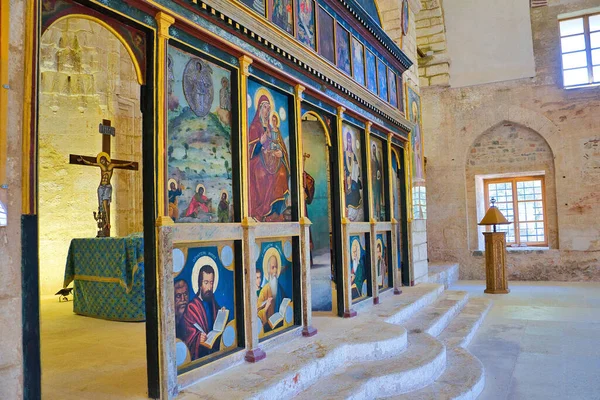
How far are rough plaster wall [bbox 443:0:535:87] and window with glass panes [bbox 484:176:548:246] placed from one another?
269 centimetres

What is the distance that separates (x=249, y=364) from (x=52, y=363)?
1522 millimetres

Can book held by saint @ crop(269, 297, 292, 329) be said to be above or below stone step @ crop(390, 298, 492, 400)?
above

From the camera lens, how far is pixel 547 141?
11430 millimetres

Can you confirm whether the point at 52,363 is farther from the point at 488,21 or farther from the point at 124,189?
the point at 488,21

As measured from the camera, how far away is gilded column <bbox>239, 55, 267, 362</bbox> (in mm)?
3736

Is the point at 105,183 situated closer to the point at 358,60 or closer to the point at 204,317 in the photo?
the point at 358,60

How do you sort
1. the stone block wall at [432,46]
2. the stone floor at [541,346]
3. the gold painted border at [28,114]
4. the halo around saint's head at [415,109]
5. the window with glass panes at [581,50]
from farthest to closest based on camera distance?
the stone block wall at [432,46]
the window with glass panes at [581,50]
the halo around saint's head at [415,109]
the stone floor at [541,346]
the gold painted border at [28,114]

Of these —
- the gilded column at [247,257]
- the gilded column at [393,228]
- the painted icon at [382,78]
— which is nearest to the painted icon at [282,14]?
the gilded column at [247,257]

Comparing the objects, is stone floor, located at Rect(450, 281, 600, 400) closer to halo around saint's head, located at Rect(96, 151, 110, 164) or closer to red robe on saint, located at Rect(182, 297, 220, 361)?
red robe on saint, located at Rect(182, 297, 220, 361)

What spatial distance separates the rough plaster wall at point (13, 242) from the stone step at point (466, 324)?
4.38m

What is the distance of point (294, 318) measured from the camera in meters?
4.52

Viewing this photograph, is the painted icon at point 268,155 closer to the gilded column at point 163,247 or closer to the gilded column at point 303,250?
the gilded column at point 303,250

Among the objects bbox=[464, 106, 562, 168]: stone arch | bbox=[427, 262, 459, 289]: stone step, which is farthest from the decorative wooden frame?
bbox=[464, 106, 562, 168]: stone arch

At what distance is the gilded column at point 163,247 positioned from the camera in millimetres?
2934
